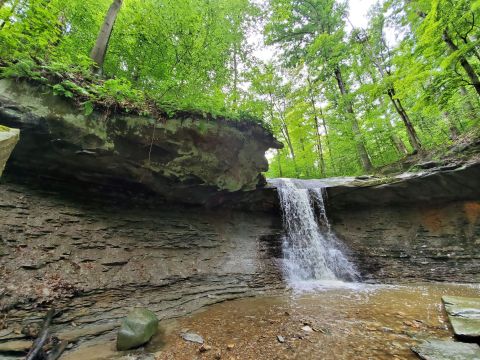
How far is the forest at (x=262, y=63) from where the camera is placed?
16.7 feet

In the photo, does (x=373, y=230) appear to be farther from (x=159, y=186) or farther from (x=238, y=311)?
(x=159, y=186)

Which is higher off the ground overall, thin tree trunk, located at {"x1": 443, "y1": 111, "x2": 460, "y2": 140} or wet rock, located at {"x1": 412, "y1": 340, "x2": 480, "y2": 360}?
thin tree trunk, located at {"x1": 443, "y1": 111, "x2": 460, "y2": 140}

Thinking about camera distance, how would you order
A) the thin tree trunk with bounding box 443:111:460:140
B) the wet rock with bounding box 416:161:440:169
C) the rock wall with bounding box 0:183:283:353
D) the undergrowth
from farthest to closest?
1. the thin tree trunk with bounding box 443:111:460:140
2. the wet rock with bounding box 416:161:440:169
3. the undergrowth
4. the rock wall with bounding box 0:183:283:353

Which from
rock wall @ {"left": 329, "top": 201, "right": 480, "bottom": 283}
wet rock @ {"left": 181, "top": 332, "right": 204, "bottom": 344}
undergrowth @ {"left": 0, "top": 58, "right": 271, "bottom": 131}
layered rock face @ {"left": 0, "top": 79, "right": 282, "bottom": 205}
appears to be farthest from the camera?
rock wall @ {"left": 329, "top": 201, "right": 480, "bottom": 283}

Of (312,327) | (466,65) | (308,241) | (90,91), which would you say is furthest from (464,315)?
(90,91)

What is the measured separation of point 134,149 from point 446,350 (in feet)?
21.3

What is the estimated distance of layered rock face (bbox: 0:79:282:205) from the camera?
4.63m

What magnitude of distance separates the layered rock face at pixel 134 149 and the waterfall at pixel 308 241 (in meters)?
2.14

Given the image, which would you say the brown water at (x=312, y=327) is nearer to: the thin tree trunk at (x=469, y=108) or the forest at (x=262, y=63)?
the forest at (x=262, y=63)

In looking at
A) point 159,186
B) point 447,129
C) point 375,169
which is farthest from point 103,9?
point 447,129

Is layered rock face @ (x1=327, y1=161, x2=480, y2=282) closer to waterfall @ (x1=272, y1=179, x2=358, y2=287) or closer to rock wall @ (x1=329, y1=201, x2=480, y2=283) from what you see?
rock wall @ (x1=329, y1=201, x2=480, y2=283)

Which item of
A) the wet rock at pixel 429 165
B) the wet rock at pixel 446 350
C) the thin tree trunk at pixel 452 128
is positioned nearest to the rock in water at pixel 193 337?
the wet rock at pixel 446 350

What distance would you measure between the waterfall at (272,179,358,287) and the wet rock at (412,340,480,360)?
4309 mm

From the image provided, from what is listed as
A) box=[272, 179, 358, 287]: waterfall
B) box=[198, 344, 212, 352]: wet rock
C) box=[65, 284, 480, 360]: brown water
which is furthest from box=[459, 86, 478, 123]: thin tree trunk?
box=[198, 344, 212, 352]: wet rock
